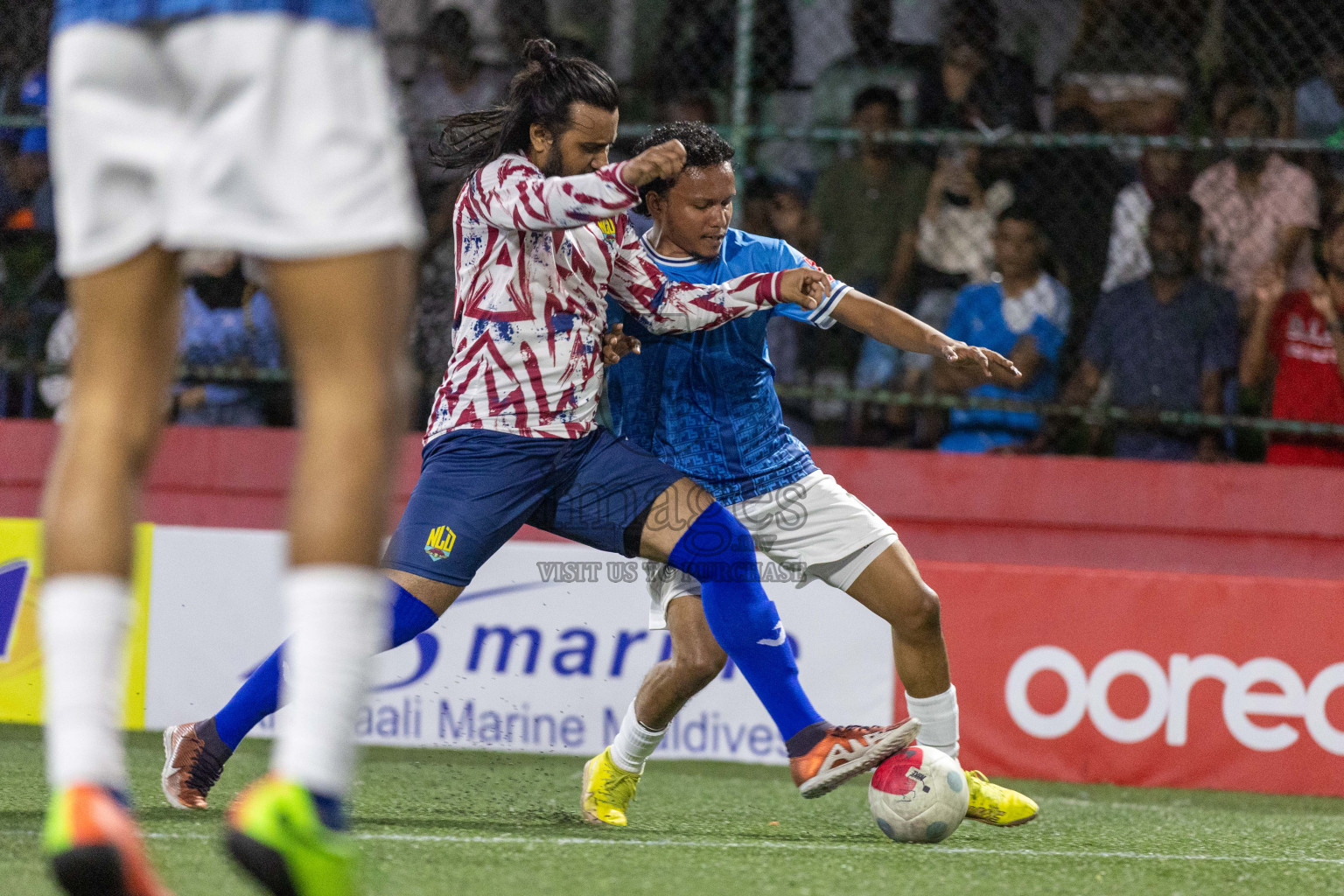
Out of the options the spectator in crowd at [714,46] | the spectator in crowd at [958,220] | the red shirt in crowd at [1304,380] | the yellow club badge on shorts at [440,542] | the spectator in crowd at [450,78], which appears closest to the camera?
the yellow club badge on shorts at [440,542]

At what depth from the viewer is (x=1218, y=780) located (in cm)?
560

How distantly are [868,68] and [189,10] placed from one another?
5711 mm

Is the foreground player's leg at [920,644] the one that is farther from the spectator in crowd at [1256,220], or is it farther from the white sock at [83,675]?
the spectator in crowd at [1256,220]

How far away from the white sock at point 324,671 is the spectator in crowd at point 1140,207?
17.2ft

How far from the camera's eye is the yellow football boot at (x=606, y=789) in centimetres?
421

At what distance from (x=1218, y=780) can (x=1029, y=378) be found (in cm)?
179

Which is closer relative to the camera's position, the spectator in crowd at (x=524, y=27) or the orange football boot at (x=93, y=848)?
the orange football boot at (x=93, y=848)

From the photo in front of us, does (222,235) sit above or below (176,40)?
below

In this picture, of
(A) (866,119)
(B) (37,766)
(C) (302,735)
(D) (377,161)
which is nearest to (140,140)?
(D) (377,161)

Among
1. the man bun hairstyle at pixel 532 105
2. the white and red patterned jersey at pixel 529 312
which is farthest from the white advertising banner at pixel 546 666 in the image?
the man bun hairstyle at pixel 532 105

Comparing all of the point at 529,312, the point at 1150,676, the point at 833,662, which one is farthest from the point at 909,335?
the point at 1150,676

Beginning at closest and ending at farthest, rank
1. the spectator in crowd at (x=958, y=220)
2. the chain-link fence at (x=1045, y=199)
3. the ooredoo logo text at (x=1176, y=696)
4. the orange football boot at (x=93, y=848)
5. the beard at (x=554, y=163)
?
the orange football boot at (x=93, y=848) → the beard at (x=554, y=163) → the ooredoo logo text at (x=1176, y=696) → the chain-link fence at (x=1045, y=199) → the spectator in crowd at (x=958, y=220)

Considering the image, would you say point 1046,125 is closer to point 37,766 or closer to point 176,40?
point 37,766

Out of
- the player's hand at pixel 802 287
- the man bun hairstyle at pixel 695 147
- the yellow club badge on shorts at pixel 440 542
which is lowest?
the yellow club badge on shorts at pixel 440 542
